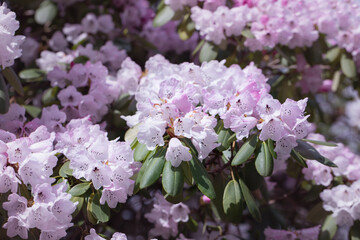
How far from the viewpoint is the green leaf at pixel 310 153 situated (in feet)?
4.98

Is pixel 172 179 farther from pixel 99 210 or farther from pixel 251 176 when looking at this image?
pixel 251 176

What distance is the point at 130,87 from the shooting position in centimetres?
206

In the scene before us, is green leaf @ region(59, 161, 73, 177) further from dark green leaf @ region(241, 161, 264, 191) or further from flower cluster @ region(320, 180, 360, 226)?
flower cluster @ region(320, 180, 360, 226)

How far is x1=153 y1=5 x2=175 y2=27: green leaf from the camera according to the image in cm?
236

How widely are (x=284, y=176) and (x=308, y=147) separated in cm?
139

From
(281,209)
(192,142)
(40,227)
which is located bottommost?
(281,209)

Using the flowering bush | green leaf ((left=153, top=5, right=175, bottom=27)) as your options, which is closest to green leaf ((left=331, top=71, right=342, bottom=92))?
the flowering bush

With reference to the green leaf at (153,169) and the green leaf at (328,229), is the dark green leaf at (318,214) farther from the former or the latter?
→ the green leaf at (153,169)

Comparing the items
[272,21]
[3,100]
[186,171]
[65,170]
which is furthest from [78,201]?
[272,21]

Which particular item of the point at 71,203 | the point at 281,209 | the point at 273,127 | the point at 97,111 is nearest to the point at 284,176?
the point at 281,209

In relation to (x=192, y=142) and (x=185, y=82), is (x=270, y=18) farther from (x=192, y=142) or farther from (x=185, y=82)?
(x=192, y=142)

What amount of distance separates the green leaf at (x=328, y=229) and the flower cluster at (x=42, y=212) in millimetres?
1068

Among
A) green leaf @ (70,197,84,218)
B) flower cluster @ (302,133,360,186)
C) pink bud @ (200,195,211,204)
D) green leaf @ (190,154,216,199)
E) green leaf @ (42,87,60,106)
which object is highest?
green leaf @ (190,154,216,199)

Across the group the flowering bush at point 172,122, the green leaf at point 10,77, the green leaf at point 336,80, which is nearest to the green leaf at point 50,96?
the flowering bush at point 172,122
